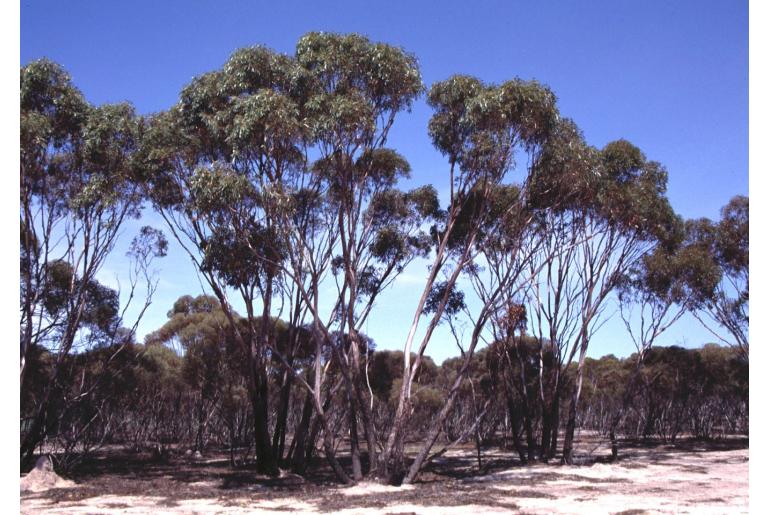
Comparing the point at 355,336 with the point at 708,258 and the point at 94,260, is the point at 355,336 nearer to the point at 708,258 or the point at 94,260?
the point at 94,260

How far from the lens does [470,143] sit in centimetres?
1742

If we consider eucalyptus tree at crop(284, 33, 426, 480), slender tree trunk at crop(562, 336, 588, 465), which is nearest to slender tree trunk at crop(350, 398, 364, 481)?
eucalyptus tree at crop(284, 33, 426, 480)

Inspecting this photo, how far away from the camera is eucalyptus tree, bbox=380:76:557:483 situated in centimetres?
1612

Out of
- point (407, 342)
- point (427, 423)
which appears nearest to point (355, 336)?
point (407, 342)

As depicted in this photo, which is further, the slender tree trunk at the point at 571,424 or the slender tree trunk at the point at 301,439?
the slender tree trunk at the point at 571,424

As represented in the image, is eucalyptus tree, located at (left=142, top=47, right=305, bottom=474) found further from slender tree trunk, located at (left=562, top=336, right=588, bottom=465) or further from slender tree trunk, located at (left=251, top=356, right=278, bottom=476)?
slender tree trunk, located at (left=562, top=336, right=588, bottom=465)

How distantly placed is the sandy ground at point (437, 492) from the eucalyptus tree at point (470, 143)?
1.19 metres

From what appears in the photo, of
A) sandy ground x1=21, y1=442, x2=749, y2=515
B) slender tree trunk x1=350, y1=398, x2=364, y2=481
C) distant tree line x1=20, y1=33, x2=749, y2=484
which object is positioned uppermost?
distant tree line x1=20, y1=33, x2=749, y2=484

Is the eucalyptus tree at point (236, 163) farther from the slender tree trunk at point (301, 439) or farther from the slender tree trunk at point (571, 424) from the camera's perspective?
the slender tree trunk at point (571, 424)

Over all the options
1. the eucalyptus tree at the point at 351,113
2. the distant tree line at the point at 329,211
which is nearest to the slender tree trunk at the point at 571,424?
the distant tree line at the point at 329,211

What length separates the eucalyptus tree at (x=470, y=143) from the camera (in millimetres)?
16125

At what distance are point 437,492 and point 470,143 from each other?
8.45 m

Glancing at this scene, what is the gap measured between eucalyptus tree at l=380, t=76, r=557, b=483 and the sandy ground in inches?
46.9
